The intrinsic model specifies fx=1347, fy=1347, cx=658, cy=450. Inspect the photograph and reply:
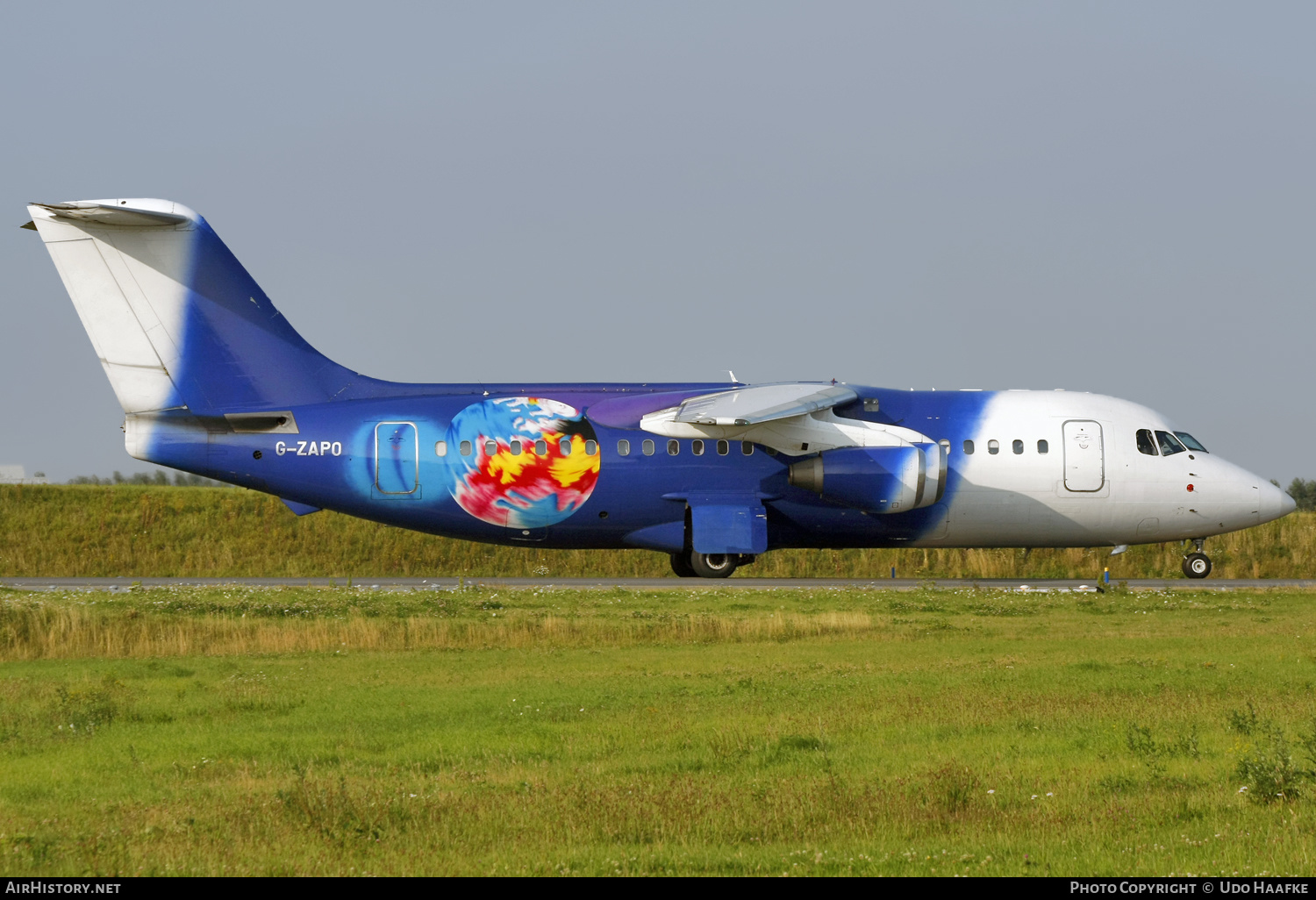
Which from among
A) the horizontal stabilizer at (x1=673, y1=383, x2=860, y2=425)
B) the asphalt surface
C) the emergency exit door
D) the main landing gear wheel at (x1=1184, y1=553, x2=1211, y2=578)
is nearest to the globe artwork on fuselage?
the emergency exit door

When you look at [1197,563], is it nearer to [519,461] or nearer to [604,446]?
[604,446]

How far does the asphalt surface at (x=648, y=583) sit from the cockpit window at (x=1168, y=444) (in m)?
3.04

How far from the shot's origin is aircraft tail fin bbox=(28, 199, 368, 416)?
27312 mm

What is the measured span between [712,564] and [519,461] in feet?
16.9

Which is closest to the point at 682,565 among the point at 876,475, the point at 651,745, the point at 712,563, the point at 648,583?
the point at 712,563

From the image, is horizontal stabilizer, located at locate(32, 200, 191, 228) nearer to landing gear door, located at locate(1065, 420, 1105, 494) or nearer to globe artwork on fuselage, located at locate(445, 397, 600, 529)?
globe artwork on fuselage, located at locate(445, 397, 600, 529)

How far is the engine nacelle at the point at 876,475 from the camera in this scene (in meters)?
28.1

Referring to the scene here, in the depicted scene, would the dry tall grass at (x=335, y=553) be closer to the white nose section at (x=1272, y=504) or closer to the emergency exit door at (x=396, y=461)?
the white nose section at (x=1272, y=504)

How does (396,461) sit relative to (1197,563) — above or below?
above

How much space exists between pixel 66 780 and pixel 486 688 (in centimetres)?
545

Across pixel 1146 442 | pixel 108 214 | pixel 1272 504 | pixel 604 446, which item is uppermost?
pixel 108 214

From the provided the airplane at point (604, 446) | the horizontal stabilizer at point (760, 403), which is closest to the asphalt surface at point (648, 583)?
the airplane at point (604, 446)

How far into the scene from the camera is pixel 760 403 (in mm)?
27469

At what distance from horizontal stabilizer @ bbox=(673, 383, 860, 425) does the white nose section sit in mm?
9955
